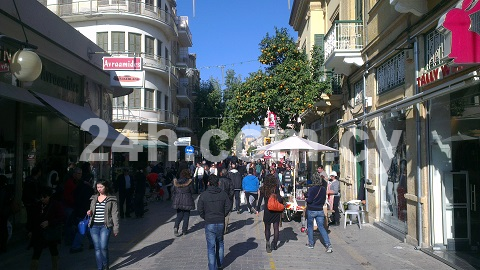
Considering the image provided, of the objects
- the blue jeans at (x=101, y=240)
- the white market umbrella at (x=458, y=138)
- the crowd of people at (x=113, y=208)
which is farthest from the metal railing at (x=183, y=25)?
the blue jeans at (x=101, y=240)

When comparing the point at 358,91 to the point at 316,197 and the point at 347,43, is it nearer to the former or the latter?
the point at 347,43

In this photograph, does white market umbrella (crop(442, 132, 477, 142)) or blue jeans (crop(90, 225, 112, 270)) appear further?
white market umbrella (crop(442, 132, 477, 142))

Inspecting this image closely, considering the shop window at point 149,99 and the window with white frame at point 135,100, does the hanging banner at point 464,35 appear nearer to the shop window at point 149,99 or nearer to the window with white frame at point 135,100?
the window with white frame at point 135,100

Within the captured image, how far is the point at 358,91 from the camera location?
15055 mm

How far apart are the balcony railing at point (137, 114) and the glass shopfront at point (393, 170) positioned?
2231 centimetres

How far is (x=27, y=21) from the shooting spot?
34.6 feet

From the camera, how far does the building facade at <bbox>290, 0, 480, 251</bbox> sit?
7426 mm

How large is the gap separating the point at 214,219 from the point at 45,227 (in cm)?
276

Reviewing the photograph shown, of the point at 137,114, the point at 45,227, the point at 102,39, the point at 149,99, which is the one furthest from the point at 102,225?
the point at 149,99

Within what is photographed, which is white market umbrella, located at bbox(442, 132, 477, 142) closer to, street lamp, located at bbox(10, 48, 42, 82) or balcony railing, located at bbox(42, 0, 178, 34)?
street lamp, located at bbox(10, 48, 42, 82)

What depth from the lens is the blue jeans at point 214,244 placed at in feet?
23.9

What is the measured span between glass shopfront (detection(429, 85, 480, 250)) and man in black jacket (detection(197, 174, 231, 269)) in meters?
4.49

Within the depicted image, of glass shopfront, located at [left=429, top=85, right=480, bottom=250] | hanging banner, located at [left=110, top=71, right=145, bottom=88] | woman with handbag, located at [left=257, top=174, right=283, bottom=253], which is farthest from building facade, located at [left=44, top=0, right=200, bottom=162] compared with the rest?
glass shopfront, located at [left=429, top=85, right=480, bottom=250]

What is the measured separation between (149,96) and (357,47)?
2179 cm
